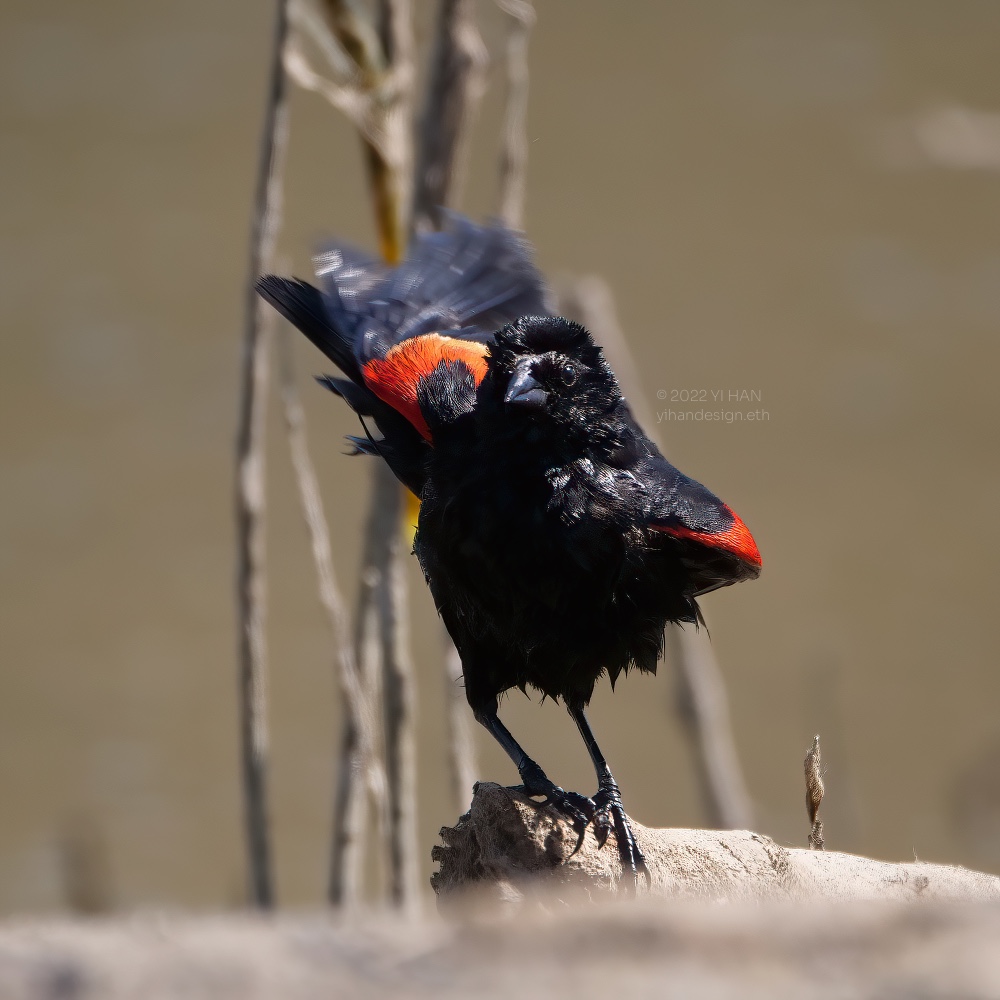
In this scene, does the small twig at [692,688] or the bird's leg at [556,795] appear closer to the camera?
the bird's leg at [556,795]

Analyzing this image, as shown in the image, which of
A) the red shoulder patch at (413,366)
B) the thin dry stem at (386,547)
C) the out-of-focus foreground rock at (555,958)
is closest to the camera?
the out-of-focus foreground rock at (555,958)

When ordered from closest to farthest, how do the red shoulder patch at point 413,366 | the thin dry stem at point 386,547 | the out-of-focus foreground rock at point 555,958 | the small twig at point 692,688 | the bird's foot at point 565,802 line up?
1. the out-of-focus foreground rock at point 555,958
2. the bird's foot at point 565,802
3. the red shoulder patch at point 413,366
4. the thin dry stem at point 386,547
5. the small twig at point 692,688

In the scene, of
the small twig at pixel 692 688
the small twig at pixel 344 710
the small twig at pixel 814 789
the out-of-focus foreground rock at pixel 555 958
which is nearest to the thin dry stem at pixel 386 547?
the small twig at pixel 344 710

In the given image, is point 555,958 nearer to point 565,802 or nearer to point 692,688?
point 565,802

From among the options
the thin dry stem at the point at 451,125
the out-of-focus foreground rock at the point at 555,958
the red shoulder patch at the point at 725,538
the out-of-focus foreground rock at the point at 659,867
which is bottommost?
the out-of-focus foreground rock at the point at 659,867

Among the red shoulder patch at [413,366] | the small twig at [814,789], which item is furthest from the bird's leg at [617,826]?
the red shoulder patch at [413,366]

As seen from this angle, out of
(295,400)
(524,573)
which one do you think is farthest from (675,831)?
(295,400)

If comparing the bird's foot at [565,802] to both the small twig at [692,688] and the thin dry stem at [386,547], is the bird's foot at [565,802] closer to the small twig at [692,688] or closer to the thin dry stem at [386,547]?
the thin dry stem at [386,547]

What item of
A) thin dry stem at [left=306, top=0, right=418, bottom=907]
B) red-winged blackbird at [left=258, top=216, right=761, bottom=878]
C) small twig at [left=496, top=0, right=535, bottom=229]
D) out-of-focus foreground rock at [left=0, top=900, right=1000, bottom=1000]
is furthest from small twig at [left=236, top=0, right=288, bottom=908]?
out-of-focus foreground rock at [left=0, top=900, right=1000, bottom=1000]

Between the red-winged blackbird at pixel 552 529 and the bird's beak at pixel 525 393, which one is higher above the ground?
the bird's beak at pixel 525 393

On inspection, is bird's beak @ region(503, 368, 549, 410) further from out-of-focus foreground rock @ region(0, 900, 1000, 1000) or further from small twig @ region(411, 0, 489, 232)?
out-of-focus foreground rock @ region(0, 900, 1000, 1000)
